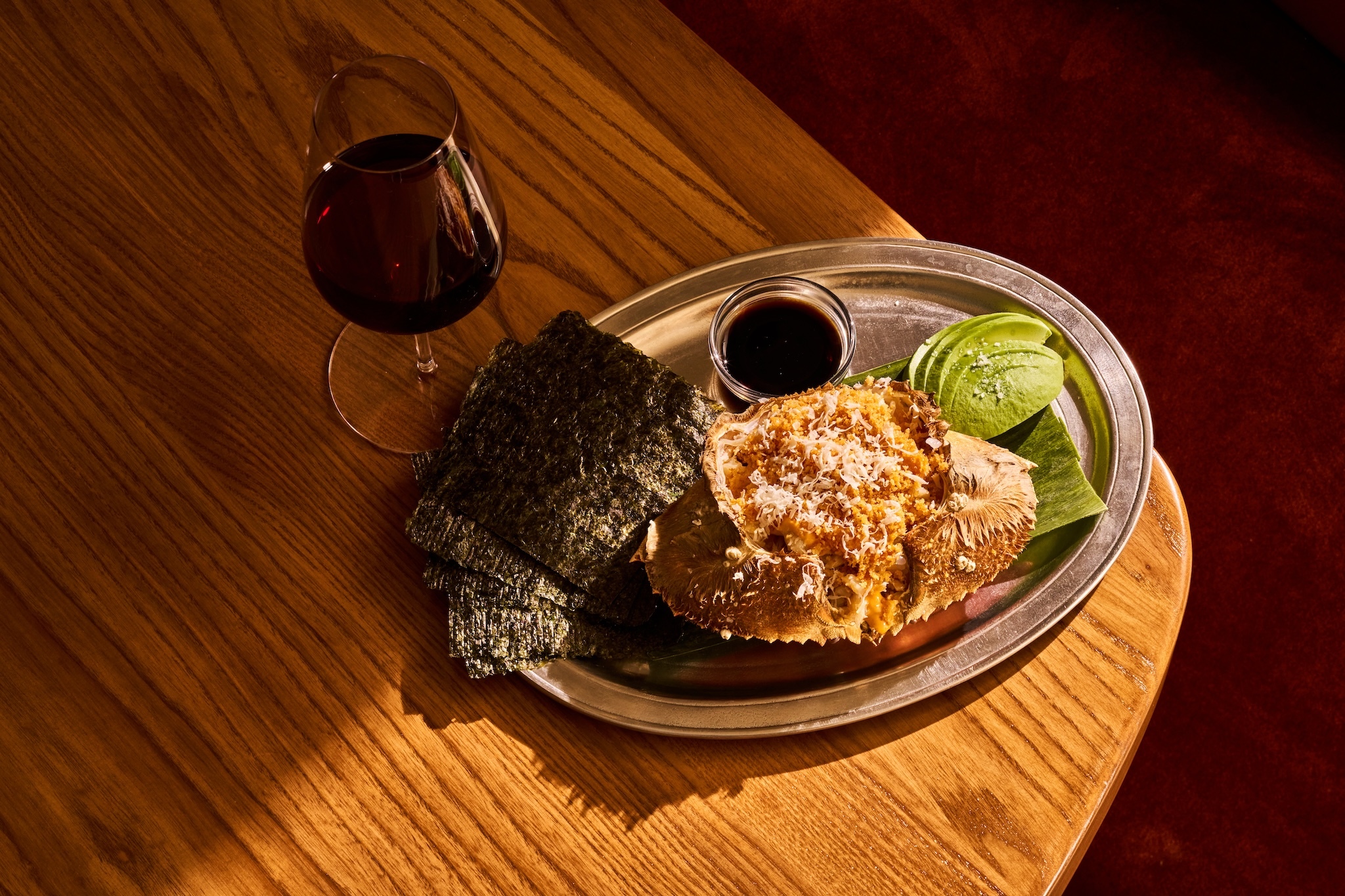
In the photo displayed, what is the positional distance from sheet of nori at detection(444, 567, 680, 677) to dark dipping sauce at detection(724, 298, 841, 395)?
334mm

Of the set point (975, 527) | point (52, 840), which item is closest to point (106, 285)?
point (52, 840)

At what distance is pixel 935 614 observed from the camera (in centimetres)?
126

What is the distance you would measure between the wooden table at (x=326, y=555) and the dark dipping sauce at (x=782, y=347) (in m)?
0.16

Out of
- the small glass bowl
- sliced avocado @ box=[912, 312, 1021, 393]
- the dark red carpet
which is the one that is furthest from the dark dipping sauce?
the dark red carpet

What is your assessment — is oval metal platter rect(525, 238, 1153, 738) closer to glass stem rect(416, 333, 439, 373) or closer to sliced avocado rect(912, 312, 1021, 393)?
sliced avocado rect(912, 312, 1021, 393)

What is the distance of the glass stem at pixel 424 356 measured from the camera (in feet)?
4.54

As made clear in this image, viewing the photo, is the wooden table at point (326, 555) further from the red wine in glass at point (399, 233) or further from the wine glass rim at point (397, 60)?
the wine glass rim at point (397, 60)

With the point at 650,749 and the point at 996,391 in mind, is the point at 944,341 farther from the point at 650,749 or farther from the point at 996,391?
the point at 650,749

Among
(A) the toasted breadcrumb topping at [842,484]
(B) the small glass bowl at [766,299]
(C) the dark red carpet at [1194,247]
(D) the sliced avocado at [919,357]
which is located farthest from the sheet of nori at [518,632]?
(C) the dark red carpet at [1194,247]

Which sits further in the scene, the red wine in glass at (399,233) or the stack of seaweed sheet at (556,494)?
the stack of seaweed sheet at (556,494)

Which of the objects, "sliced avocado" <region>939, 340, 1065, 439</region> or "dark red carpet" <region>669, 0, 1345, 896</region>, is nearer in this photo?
"sliced avocado" <region>939, 340, 1065, 439</region>

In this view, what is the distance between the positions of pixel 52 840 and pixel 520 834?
1.66ft

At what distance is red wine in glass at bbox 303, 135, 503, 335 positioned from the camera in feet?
3.43

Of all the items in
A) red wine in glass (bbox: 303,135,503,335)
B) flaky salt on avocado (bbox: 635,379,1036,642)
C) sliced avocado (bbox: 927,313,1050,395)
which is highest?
red wine in glass (bbox: 303,135,503,335)
